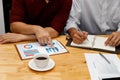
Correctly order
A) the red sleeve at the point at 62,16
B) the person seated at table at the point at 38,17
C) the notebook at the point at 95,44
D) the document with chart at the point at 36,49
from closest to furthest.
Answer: the document with chart at the point at 36,49 < the notebook at the point at 95,44 < the person seated at table at the point at 38,17 < the red sleeve at the point at 62,16

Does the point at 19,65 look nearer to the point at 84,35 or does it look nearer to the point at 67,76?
the point at 67,76

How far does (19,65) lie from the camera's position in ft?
4.13

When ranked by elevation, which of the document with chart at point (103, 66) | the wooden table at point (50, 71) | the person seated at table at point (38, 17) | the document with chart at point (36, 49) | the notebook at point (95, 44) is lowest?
the wooden table at point (50, 71)

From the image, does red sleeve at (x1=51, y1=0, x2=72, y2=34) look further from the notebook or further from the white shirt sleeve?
the notebook

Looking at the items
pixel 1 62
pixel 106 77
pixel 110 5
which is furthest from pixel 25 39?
pixel 110 5

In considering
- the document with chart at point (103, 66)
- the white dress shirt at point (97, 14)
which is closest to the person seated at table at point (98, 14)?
the white dress shirt at point (97, 14)

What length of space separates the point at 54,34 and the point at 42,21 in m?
0.26

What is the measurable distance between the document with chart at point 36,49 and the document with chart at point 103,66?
19cm

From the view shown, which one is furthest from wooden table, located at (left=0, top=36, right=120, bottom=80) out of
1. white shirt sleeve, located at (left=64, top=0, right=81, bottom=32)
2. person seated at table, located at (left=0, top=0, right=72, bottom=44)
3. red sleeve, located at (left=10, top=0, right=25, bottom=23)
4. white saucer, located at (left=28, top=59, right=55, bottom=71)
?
white shirt sleeve, located at (left=64, top=0, right=81, bottom=32)

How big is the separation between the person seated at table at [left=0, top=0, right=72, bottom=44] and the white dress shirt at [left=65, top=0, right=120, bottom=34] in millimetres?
135

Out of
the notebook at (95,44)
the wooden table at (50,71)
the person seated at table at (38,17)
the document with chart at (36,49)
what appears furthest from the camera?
the person seated at table at (38,17)

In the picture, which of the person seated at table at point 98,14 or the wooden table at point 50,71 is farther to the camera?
the person seated at table at point 98,14

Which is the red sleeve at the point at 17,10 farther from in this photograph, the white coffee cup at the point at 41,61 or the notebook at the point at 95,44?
the white coffee cup at the point at 41,61

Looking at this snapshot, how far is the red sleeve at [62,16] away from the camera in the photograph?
69.8 inches
